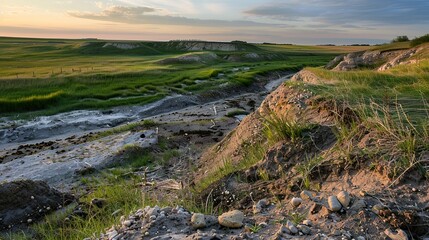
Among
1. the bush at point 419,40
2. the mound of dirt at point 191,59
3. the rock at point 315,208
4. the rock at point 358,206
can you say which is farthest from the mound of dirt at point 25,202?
the mound of dirt at point 191,59

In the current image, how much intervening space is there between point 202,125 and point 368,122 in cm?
1462

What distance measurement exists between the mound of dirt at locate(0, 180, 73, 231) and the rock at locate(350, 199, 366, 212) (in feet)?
23.8

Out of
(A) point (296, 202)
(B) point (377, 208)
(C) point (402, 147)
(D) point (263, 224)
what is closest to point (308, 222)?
(D) point (263, 224)

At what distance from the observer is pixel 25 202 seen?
32.3ft

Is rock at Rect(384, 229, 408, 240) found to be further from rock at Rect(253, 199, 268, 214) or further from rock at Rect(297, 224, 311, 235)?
rock at Rect(253, 199, 268, 214)

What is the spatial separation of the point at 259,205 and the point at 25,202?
6498 millimetres

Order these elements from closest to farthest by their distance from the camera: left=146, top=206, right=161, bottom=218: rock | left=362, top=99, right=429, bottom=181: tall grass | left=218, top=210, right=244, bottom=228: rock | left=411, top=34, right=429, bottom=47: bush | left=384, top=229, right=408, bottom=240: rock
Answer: left=384, top=229, right=408, bottom=240: rock, left=218, top=210, right=244, bottom=228: rock, left=146, top=206, right=161, bottom=218: rock, left=362, top=99, right=429, bottom=181: tall grass, left=411, top=34, right=429, bottom=47: bush

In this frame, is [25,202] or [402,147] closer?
[402,147]

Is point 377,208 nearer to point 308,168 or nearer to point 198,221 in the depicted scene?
point 308,168

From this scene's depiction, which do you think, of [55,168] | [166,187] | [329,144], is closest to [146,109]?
[55,168]

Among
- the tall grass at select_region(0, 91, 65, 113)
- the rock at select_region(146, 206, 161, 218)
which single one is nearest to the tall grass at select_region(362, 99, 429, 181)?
the rock at select_region(146, 206, 161, 218)

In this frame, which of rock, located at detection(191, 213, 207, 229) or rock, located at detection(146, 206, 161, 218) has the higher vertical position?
rock, located at detection(191, 213, 207, 229)

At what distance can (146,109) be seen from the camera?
102 feet

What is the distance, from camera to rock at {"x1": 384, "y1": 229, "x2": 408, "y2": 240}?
15.1ft
